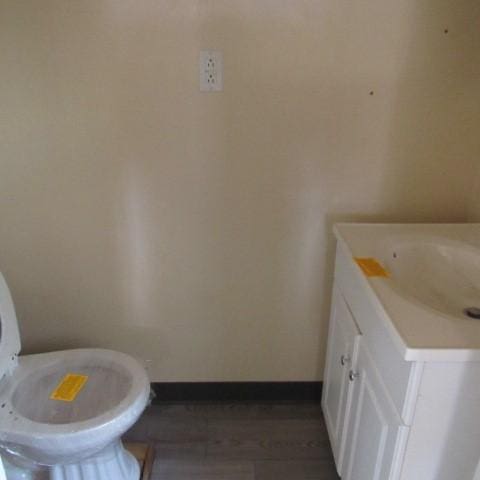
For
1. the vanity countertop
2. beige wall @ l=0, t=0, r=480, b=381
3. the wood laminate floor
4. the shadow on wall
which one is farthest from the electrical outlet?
the wood laminate floor

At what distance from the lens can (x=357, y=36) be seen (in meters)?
1.36

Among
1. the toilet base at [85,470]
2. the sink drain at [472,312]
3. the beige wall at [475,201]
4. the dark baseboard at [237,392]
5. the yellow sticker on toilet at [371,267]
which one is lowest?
the dark baseboard at [237,392]

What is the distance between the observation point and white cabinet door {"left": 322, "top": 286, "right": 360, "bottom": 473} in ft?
4.22

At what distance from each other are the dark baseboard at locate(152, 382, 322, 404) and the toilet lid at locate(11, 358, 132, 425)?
1.43ft

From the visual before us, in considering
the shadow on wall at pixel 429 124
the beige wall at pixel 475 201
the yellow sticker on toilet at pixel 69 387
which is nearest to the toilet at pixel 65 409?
the yellow sticker on toilet at pixel 69 387

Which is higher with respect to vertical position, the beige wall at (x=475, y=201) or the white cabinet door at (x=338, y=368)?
the beige wall at (x=475, y=201)

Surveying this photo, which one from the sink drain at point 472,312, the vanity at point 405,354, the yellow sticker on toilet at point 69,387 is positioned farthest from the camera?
the yellow sticker on toilet at point 69,387

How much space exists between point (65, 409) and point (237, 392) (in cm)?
73

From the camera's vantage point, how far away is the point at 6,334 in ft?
4.15

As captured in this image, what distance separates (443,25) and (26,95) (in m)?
1.30

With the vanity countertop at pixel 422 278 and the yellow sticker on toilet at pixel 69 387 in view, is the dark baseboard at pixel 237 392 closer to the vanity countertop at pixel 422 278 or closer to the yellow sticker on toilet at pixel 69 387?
the yellow sticker on toilet at pixel 69 387

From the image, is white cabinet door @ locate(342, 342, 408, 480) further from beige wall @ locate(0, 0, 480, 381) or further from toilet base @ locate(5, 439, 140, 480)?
toilet base @ locate(5, 439, 140, 480)

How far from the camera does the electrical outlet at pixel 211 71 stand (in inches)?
53.3

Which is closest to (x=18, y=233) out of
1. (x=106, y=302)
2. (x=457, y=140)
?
(x=106, y=302)
